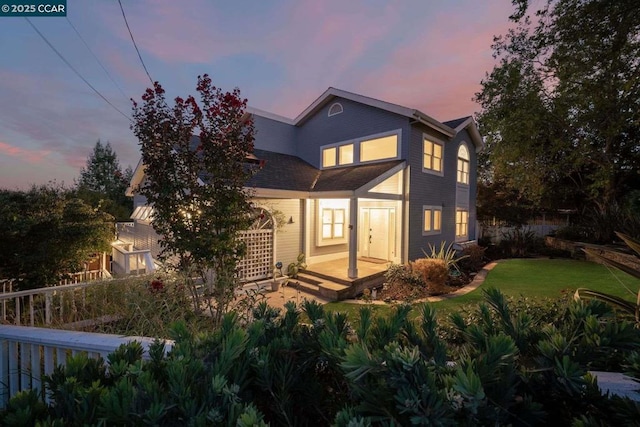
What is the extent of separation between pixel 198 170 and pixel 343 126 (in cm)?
949

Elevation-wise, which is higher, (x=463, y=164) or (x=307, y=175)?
(x=463, y=164)

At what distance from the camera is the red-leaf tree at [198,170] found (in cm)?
464

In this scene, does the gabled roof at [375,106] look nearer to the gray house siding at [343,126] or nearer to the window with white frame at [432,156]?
→ the gray house siding at [343,126]

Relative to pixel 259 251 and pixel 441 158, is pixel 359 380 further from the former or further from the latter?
pixel 441 158

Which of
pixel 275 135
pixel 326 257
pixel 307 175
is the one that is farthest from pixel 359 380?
pixel 275 135

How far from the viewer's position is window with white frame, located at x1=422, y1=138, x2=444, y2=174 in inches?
475

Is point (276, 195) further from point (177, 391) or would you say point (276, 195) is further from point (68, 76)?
point (177, 391)

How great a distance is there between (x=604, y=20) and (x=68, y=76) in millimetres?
18703

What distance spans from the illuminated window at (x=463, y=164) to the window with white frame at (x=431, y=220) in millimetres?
3337

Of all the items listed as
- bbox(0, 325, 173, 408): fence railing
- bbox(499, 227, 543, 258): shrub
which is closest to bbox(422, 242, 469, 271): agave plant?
bbox(499, 227, 543, 258): shrub

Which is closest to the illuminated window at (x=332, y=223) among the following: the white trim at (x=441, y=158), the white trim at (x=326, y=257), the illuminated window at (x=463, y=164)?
the white trim at (x=326, y=257)

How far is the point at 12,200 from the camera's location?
7.78 meters

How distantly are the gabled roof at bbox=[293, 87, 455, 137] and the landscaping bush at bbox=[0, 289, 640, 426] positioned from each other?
10150 millimetres

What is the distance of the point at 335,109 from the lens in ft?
43.8
